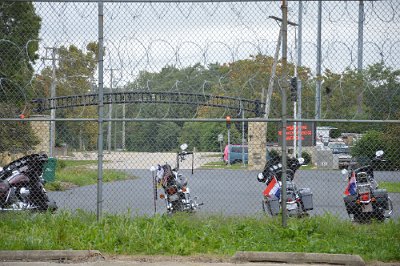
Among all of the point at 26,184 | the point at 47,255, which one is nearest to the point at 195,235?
the point at 47,255

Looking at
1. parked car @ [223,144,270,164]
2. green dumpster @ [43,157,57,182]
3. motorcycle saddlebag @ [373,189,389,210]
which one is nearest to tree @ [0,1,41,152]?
green dumpster @ [43,157,57,182]

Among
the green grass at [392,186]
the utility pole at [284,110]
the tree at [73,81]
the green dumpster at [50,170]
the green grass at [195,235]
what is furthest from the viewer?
the tree at [73,81]

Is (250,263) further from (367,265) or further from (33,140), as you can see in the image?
(33,140)

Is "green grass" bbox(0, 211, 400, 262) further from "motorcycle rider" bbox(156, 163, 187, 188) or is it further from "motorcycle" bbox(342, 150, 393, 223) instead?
"motorcycle rider" bbox(156, 163, 187, 188)

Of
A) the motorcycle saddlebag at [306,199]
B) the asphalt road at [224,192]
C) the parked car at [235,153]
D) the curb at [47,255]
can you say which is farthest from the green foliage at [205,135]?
the curb at [47,255]

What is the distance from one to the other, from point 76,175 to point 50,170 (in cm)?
42

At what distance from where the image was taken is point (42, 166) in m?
9.63

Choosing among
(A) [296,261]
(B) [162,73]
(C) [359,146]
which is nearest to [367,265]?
(A) [296,261]

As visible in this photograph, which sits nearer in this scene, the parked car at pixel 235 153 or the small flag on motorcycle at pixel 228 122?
the small flag on motorcycle at pixel 228 122

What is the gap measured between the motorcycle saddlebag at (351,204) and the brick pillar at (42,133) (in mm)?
4496

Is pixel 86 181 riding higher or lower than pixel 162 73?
lower

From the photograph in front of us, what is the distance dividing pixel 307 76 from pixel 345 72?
54 centimetres

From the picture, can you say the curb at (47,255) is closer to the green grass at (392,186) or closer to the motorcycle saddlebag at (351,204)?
the motorcycle saddlebag at (351,204)

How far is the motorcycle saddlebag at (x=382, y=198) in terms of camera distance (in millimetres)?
9250
